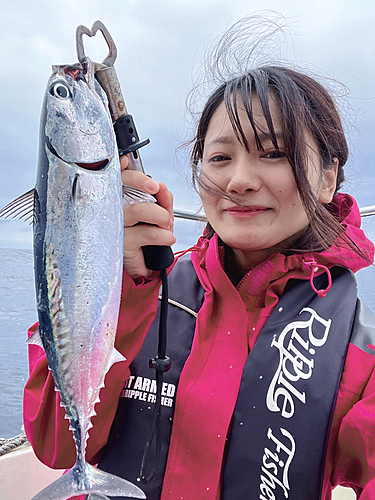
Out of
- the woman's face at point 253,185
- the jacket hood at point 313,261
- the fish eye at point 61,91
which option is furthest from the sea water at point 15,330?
the fish eye at point 61,91

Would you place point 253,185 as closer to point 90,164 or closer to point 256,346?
point 256,346

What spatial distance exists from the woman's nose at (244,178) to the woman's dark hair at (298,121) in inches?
2.2

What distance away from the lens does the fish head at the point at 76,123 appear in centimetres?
85

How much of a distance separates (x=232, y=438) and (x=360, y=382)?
1.71 ft

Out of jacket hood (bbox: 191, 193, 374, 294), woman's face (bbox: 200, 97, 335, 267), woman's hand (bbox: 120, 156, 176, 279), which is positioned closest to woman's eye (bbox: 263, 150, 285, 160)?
woman's face (bbox: 200, 97, 335, 267)

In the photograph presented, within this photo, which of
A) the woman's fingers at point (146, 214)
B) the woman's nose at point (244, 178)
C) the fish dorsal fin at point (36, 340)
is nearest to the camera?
the fish dorsal fin at point (36, 340)

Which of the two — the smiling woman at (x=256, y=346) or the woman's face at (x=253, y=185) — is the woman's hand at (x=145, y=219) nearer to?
the smiling woman at (x=256, y=346)

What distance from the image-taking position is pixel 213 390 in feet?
4.92

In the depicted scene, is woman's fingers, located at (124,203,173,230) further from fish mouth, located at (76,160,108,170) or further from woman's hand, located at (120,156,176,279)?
fish mouth, located at (76,160,108,170)

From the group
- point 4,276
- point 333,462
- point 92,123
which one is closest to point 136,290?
point 92,123

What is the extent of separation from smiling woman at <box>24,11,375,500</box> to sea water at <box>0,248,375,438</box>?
0.82m

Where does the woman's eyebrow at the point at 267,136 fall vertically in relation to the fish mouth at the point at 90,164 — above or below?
above

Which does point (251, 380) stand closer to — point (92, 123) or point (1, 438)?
point (92, 123)

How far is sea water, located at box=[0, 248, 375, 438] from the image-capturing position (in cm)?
331
